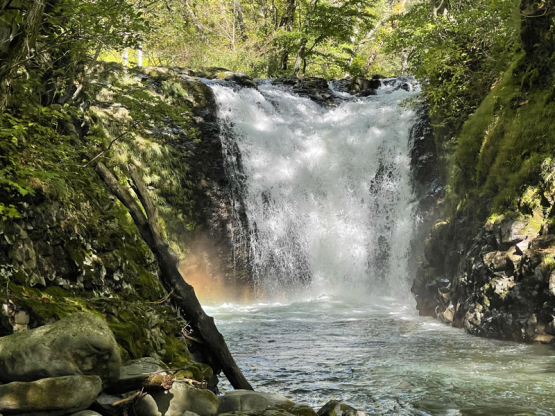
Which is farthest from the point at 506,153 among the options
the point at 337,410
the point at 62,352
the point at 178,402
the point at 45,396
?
the point at 45,396

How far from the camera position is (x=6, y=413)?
2895 millimetres

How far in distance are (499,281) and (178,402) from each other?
21.5 ft

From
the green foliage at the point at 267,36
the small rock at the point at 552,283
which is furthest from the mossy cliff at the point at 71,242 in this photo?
the green foliage at the point at 267,36

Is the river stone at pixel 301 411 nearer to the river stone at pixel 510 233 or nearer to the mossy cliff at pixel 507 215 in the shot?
the mossy cliff at pixel 507 215

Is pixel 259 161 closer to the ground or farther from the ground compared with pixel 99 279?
farther from the ground

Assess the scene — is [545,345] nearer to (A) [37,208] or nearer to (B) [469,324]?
(B) [469,324]

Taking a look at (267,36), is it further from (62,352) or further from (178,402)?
(62,352)

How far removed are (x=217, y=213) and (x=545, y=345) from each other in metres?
9.68

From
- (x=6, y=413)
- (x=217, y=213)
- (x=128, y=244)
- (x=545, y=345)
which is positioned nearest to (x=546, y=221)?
(x=545, y=345)

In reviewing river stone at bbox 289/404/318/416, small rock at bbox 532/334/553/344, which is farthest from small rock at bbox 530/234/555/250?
river stone at bbox 289/404/318/416

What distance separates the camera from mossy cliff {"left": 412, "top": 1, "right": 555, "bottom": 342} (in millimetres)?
7934

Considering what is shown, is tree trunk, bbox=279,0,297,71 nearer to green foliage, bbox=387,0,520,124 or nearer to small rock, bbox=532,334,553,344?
green foliage, bbox=387,0,520,124

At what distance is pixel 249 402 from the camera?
4.37m

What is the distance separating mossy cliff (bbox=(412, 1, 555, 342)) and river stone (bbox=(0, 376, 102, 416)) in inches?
268
